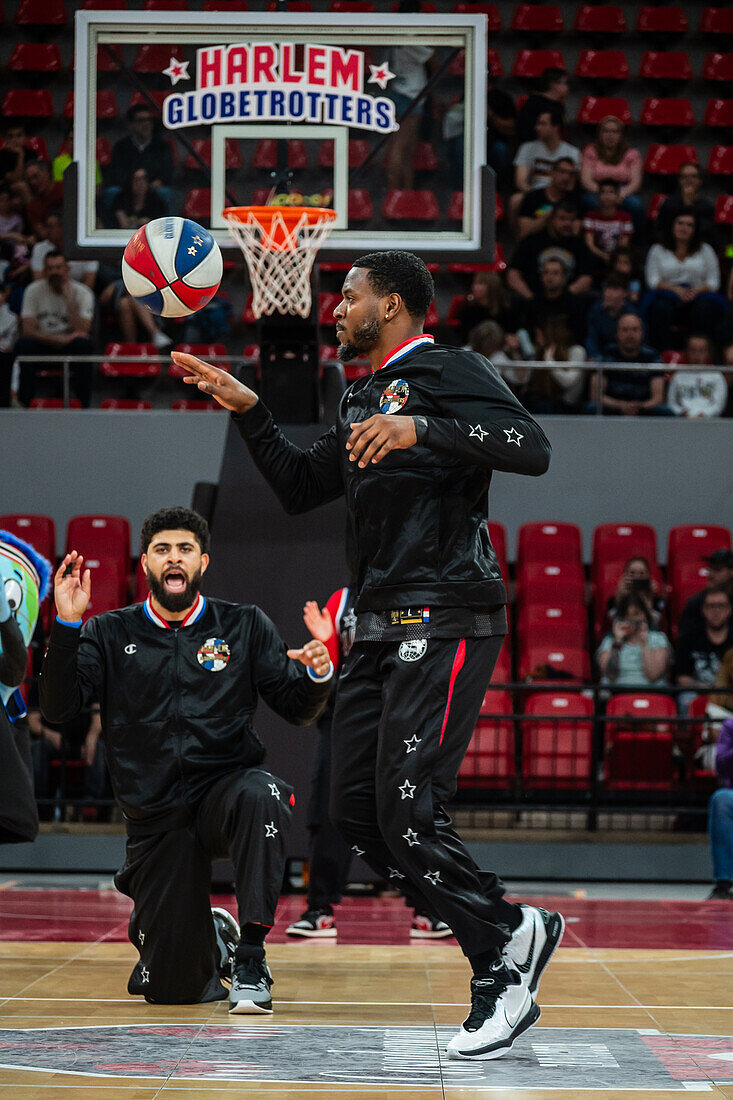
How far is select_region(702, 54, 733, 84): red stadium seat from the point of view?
14.6 m

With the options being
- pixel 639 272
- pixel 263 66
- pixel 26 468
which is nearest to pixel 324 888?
pixel 263 66

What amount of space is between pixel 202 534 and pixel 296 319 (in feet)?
11.1

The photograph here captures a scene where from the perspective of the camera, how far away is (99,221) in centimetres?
794

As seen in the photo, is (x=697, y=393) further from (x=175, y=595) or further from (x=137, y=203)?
(x=175, y=595)

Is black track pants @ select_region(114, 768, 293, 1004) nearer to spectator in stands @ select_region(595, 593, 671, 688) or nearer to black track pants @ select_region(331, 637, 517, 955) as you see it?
black track pants @ select_region(331, 637, 517, 955)

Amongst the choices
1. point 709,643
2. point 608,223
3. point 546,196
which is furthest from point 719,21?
point 709,643

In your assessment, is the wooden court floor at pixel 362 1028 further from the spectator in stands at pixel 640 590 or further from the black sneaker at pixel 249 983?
the spectator in stands at pixel 640 590

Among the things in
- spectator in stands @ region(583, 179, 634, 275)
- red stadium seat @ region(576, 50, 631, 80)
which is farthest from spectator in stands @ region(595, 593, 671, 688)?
red stadium seat @ region(576, 50, 631, 80)

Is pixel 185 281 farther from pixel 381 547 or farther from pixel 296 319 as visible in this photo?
pixel 296 319

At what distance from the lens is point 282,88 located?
26.1 ft

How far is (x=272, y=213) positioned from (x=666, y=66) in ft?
27.5

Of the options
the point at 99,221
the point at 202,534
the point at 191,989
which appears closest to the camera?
the point at 191,989

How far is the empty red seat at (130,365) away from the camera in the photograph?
12.4 m

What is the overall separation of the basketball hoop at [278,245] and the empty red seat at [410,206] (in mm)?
371
